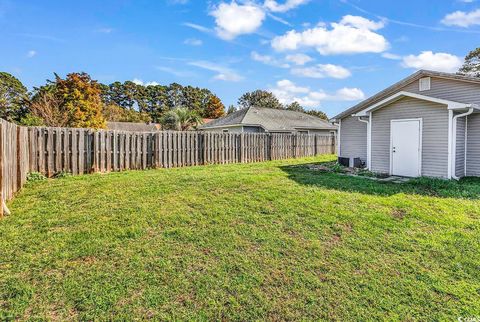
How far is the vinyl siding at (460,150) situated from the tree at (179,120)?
2452cm

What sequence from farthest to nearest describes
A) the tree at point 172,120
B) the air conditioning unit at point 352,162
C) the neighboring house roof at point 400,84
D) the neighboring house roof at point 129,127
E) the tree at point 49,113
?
the neighboring house roof at point 129,127, the tree at point 172,120, the tree at point 49,113, the air conditioning unit at point 352,162, the neighboring house roof at point 400,84

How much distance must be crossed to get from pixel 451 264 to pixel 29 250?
5.54 m

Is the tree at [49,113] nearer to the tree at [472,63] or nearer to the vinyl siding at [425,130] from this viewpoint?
the vinyl siding at [425,130]

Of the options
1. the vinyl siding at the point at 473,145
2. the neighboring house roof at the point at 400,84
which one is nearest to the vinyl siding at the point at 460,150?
the vinyl siding at the point at 473,145

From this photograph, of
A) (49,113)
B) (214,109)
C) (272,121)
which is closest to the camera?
(49,113)

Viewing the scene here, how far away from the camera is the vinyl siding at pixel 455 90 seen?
9.33m

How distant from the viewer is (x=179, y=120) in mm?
29172

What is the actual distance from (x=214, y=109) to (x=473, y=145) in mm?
52927

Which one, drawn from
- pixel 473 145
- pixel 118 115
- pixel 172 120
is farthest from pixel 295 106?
pixel 473 145

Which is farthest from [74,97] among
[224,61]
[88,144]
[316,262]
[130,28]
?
[316,262]

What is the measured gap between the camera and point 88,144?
31.0 feet

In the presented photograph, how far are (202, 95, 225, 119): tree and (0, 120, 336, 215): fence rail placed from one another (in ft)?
145

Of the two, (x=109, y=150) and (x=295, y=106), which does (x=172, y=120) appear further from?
(x=295, y=106)

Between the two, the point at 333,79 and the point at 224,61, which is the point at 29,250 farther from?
the point at 333,79
